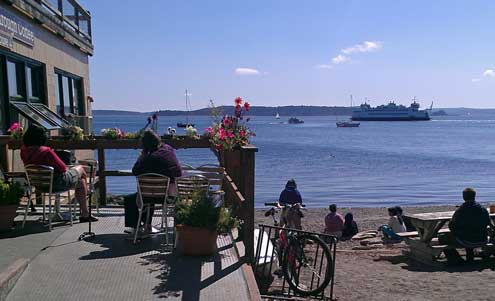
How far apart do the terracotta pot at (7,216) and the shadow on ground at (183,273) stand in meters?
2.10

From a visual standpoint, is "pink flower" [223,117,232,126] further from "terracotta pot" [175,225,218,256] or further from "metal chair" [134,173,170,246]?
"terracotta pot" [175,225,218,256]

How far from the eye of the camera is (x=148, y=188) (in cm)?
653

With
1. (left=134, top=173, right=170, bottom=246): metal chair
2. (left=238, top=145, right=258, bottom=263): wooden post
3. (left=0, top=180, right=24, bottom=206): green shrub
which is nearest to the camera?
(left=238, top=145, right=258, bottom=263): wooden post

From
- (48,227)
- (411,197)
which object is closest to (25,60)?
(48,227)

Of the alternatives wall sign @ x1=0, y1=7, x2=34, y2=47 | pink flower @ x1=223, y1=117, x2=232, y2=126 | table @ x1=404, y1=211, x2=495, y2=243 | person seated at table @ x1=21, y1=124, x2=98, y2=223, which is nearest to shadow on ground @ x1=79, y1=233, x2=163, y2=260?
person seated at table @ x1=21, y1=124, x2=98, y2=223

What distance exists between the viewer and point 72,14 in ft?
49.5

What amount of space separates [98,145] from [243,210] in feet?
11.2

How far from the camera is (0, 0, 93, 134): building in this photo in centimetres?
968

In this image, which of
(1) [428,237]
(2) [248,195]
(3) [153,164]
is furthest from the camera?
(1) [428,237]

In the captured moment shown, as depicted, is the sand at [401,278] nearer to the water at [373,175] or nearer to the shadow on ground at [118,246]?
the shadow on ground at [118,246]

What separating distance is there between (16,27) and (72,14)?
18.3 feet

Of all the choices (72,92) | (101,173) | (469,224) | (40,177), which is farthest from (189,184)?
(72,92)

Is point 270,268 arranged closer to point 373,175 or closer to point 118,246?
point 118,246

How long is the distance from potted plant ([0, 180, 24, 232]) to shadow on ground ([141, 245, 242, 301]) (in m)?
2.10
